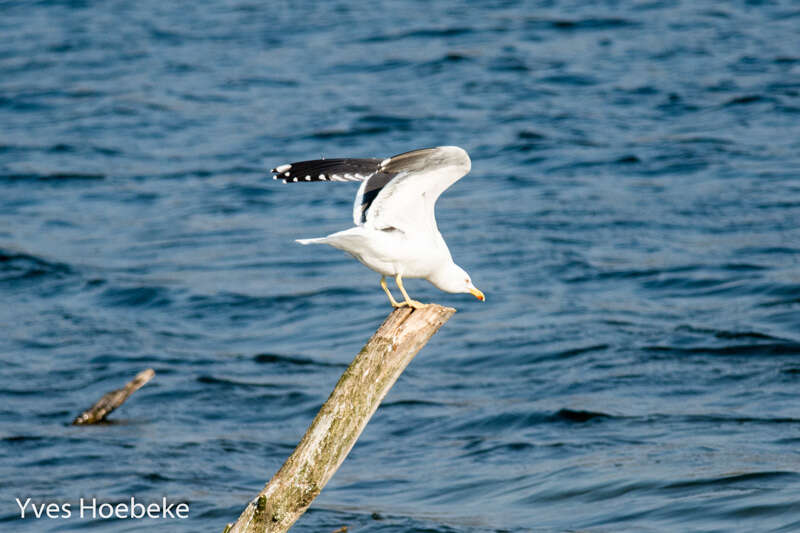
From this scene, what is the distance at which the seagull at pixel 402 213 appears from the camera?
6.25 metres

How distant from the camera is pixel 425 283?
14539 mm

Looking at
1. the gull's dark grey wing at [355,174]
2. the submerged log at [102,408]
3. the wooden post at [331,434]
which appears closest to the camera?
the wooden post at [331,434]

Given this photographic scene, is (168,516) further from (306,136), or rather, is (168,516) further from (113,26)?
(113,26)

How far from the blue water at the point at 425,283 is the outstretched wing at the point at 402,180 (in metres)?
2.82

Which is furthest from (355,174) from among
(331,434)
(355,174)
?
(331,434)


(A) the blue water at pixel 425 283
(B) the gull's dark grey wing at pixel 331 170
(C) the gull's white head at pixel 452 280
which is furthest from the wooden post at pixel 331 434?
(A) the blue water at pixel 425 283

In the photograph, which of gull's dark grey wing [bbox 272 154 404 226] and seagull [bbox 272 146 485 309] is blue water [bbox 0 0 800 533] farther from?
gull's dark grey wing [bbox 272 154 404 226]

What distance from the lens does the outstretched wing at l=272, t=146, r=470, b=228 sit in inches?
247

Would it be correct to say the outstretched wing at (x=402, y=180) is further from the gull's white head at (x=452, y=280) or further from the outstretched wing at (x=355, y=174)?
the gull's white head at (x=452, y=280)

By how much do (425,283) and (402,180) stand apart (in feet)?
26.9

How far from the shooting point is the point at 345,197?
1819 cm

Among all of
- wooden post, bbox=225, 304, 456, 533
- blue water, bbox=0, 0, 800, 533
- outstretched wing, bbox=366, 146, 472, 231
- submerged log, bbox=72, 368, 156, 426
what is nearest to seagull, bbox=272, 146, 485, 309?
outstretched wing, bbox=366, 146, 472, 231

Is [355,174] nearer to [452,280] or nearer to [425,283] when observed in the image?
[452,280]

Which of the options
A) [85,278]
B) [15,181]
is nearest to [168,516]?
[85,278]
